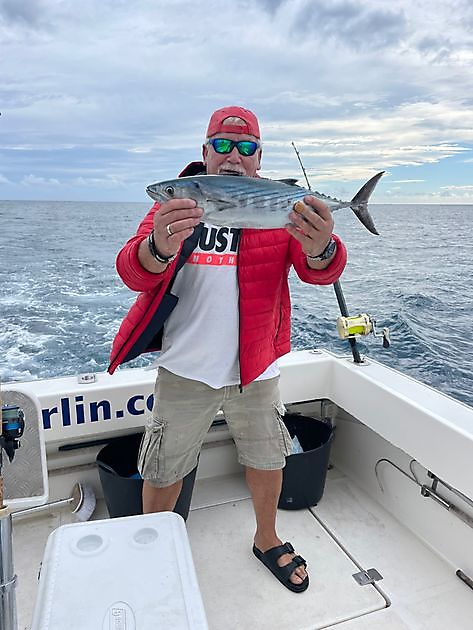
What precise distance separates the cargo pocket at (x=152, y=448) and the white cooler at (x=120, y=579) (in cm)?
54

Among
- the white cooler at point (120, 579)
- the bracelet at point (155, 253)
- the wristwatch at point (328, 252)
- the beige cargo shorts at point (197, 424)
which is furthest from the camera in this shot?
the beige cargo shorts at point (197, 424)

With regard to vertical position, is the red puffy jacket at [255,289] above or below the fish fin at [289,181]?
below

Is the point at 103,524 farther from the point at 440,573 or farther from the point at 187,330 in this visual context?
the point at 440,573

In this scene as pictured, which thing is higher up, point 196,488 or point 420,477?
point 420,477

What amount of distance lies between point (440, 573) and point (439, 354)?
364 centimetres

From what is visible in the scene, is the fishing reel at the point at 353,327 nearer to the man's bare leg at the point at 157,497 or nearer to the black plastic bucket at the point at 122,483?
the black plastic bucket at the point at 122,483

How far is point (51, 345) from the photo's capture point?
4.85 m

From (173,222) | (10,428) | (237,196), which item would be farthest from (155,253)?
(10,428)

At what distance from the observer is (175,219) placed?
4.68 feet

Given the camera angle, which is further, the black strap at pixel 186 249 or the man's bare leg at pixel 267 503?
the man's bare leg at pixel 267 503

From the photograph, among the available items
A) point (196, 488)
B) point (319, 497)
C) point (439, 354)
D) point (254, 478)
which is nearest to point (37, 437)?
point (254, 478)

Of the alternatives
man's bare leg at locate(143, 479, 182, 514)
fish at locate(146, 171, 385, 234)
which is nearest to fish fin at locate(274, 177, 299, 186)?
fish at locate(146, 171, 385, 234)

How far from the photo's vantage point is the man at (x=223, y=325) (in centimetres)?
173

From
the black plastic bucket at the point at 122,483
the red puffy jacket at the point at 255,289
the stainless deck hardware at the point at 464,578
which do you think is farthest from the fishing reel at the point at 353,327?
the stainless deck hardware at the point at 464,578
